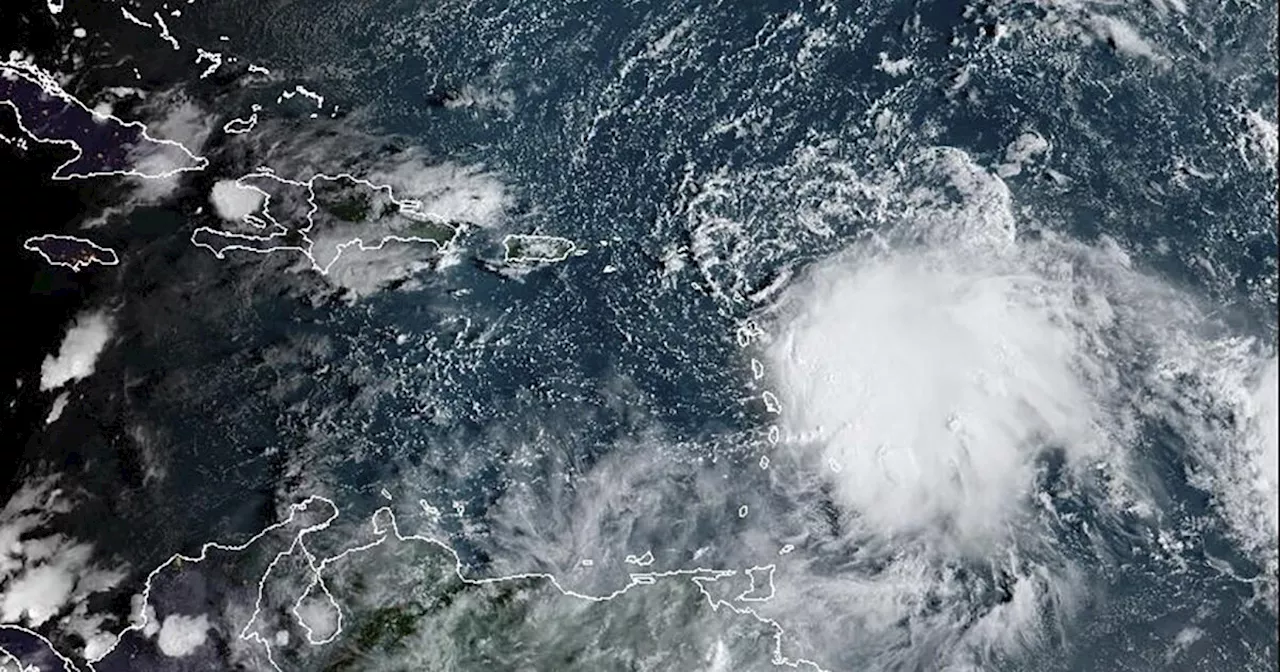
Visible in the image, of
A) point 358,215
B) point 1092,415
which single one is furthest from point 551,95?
point 1092,415

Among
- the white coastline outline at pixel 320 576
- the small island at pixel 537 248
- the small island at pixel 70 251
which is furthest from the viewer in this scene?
the small island at pixel 70 251

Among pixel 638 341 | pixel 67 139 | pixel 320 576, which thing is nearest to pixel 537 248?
pixel 638 341

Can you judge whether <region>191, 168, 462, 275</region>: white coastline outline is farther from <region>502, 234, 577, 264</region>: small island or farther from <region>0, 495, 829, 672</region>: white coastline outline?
<region>0, 495, 829, 672</region>: white coastline outline

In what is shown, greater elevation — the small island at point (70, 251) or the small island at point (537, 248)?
the small island at point (537, 248)

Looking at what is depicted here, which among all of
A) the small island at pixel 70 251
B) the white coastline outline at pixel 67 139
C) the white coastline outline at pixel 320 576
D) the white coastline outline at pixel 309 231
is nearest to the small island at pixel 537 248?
the white coastline outline at pixel 309 231

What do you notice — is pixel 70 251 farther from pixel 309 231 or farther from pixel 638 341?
pixel 638 341

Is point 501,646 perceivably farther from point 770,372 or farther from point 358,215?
point 358,215

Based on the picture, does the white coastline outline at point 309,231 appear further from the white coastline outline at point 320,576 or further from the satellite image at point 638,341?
the white coastline outline at point 320,576

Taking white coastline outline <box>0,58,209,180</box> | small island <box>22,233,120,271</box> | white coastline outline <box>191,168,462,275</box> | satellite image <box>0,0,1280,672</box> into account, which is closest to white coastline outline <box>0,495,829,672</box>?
satellite image <box>0,0,1280,672</box>

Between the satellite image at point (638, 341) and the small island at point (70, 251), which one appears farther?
the small island at point (70, 251)
